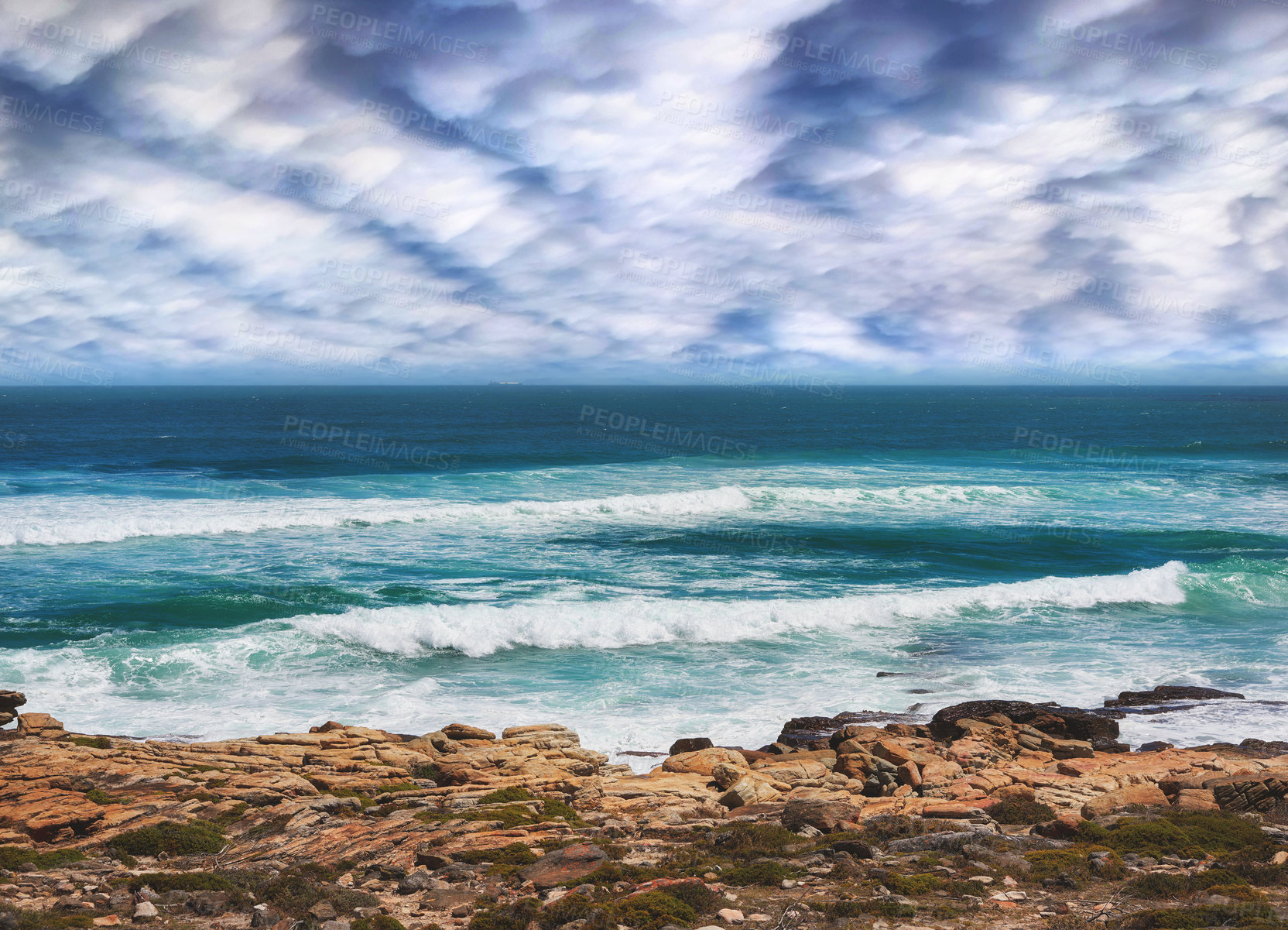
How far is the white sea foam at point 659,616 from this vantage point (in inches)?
917

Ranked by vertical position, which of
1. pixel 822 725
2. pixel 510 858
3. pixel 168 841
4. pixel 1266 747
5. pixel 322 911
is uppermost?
pixel 322 911

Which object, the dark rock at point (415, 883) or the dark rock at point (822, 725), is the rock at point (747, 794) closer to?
the dark rock at point (822, 725)

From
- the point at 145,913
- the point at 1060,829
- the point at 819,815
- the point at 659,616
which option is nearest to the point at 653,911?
the point at 819,815

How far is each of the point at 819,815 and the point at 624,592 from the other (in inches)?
672

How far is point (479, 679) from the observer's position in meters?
20.8

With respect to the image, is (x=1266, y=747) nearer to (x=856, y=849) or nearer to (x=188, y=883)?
(x=856, y=849)

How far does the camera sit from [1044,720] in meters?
16.9

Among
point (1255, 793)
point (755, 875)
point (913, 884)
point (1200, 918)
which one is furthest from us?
point (1255, 793)

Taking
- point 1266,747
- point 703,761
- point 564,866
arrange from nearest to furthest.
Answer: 1. point 564,866
2. point 703,761
3. point 1266,747

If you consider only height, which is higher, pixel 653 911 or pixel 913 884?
pixel 653 911

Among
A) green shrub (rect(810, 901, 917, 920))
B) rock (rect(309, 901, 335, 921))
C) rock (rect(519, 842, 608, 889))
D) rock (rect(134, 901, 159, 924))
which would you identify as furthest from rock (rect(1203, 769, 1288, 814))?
rock (rect(134, 901, 159, 924))

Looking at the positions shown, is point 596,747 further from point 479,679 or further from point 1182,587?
point 1182,587

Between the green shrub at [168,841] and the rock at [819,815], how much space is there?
772 cm

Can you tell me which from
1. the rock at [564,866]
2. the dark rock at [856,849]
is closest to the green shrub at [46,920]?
the rock at [564,866]
